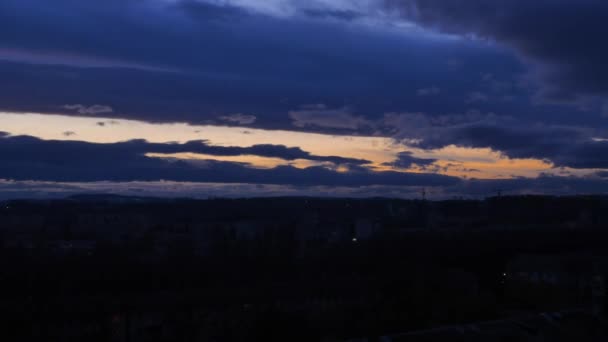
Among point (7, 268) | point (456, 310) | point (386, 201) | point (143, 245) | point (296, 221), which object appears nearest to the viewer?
point (456, 310)

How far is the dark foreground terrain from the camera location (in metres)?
12.4

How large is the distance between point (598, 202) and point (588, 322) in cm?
4269

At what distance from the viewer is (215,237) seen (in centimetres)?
3303

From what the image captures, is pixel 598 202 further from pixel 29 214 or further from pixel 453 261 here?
pixel 29 214

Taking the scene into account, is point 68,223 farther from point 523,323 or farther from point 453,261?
point 523,323

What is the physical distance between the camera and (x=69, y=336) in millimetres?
13492

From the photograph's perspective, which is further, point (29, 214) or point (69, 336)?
point (29, 214)

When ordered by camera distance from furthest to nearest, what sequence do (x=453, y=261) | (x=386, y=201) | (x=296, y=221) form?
(x=386, y=201) → (x=296, y=221) → (x=453, y=261)

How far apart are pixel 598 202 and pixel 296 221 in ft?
77.2

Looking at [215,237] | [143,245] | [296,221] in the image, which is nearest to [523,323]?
[143,245]

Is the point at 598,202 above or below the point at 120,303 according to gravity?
above

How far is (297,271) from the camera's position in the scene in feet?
84.0

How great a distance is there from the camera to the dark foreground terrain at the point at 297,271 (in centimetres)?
1238

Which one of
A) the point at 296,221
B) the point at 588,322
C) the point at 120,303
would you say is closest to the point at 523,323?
the point at 588,322
